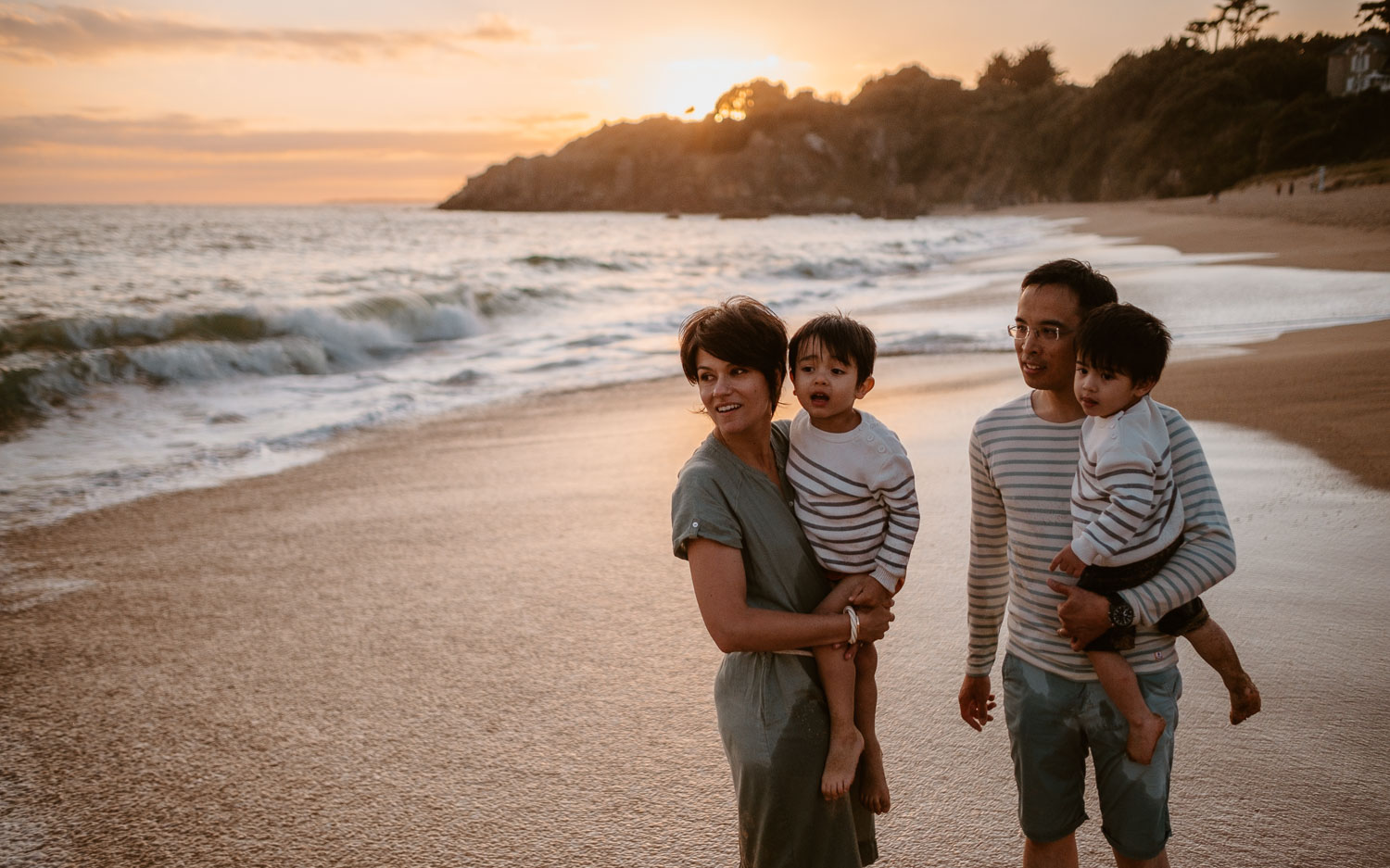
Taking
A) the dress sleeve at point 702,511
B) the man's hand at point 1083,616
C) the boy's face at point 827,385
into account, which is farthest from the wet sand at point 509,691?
the boy's face at point 827,385

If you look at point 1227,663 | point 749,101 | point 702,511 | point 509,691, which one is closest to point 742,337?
point 702,511

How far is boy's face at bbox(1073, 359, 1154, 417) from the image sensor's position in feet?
5.47

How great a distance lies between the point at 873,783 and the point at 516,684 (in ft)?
6.22

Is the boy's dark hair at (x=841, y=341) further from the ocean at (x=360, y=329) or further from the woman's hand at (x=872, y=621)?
the ocean at (x=360, y=329)

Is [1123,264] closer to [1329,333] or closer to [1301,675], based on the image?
[1329,333]

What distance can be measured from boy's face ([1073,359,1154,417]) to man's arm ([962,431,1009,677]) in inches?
13.9

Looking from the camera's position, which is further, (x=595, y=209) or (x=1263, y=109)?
(x=595, y=209)

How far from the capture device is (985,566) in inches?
83.0

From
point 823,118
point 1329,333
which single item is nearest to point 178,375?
point 1329,333

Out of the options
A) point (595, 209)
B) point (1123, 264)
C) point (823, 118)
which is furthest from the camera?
point (595, 209)

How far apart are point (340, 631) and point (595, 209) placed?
125m

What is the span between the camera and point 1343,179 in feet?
97.3

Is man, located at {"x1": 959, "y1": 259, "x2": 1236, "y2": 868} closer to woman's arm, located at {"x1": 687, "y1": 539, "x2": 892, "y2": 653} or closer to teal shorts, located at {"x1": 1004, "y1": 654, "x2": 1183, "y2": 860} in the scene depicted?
teal shorts, located at {"x1": 1004, "y1": 654, "x2": 1183, "y2": 860}

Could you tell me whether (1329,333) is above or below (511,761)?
above
